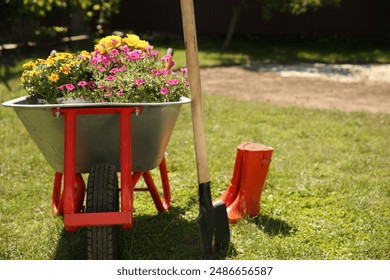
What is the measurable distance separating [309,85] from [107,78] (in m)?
6.52

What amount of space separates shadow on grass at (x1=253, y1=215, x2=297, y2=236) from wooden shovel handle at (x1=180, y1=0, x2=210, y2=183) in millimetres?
658

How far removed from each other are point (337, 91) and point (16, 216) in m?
5.98

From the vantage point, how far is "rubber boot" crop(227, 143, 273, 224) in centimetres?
339

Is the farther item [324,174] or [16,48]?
[16,48]

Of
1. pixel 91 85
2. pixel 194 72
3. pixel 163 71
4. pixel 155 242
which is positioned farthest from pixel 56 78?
pixel 155 242

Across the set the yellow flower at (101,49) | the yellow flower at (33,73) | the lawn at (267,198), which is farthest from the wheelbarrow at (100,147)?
the yellow flower at (101,49)

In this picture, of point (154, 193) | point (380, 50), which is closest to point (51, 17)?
point (380, 50)

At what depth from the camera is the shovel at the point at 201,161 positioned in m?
2.75

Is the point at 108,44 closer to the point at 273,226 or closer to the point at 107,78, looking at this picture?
the point at 107,78

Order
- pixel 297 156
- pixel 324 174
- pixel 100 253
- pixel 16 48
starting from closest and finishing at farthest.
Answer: pixel 100 253 < pixel 324 174 < pixel 297 156 < pixel 16 48

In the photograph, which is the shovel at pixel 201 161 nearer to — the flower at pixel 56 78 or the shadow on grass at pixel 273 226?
the shadow on grass at pixel 273 226

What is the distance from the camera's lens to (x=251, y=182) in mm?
3428
